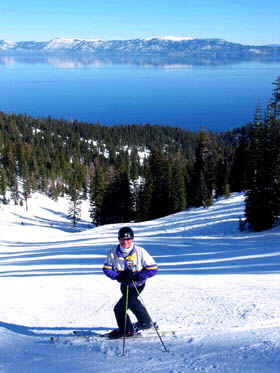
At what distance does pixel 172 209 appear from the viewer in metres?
53.3

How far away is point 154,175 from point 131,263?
1910 inches

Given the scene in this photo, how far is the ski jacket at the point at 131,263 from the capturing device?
5.97 metres

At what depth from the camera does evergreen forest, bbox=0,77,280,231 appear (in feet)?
79.7

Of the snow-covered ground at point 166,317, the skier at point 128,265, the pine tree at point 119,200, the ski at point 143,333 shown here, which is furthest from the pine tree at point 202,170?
the skier at point 128,265

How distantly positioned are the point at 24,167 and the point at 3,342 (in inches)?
4435

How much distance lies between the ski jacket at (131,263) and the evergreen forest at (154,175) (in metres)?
19.7

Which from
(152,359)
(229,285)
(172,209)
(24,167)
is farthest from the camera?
(24,167)

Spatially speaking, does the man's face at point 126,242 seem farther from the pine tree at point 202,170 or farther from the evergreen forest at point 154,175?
the pine tree at point 202,170

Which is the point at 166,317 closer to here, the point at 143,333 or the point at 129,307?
the point at 143,333

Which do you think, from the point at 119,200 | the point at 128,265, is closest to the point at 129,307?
the point at 128,265

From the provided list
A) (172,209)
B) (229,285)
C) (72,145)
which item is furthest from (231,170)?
(72,145)

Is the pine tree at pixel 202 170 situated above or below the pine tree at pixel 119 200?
above

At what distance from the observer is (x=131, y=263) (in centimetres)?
600

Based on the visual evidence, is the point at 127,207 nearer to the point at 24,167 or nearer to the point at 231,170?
the point at 231,170
